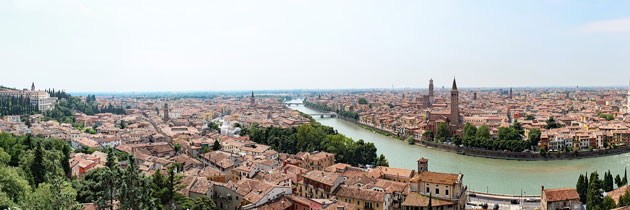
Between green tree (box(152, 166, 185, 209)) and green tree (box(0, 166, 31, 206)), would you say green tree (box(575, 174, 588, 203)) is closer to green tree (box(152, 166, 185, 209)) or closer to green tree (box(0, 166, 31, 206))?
green tree (box(152, 166, 185, 209))

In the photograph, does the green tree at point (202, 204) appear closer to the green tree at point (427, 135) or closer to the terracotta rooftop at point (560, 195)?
the terracotta rooftop at point (560, 195)

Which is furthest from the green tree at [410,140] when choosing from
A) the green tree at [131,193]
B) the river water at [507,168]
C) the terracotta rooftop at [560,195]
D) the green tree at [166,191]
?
the green tree at [131,193]

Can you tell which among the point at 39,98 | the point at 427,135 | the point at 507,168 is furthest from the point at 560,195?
the point at 39,98

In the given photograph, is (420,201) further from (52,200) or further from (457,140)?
(457,140)

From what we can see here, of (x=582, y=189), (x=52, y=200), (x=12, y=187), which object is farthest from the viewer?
(x=582, y=189)

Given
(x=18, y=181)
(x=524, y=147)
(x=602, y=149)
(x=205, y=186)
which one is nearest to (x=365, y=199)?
(x=205, y=186)

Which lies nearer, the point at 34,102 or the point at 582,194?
the point at 582,194

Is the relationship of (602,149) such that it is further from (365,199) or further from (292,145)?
(365,199)

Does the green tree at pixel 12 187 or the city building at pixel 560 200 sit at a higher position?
the green tree at pixel 12 187
